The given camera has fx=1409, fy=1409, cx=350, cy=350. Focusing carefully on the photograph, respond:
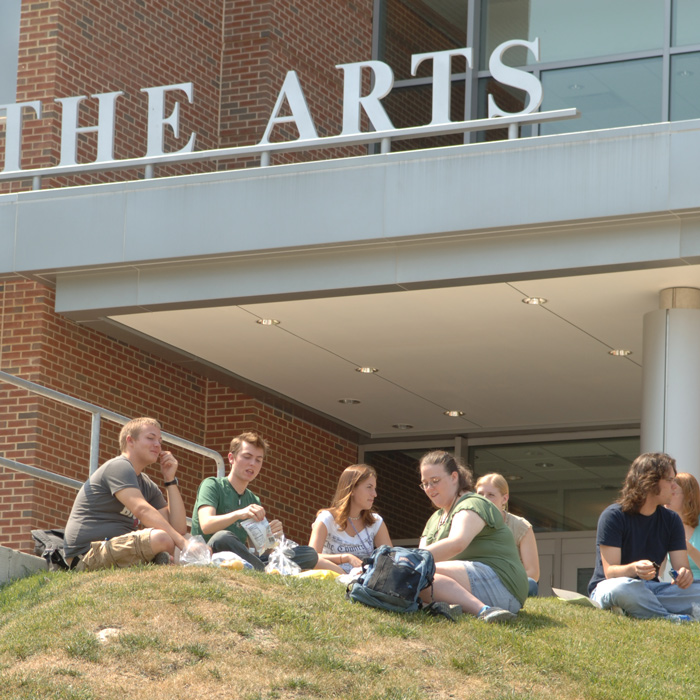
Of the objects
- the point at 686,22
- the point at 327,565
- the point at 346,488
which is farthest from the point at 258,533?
the point at 686,22

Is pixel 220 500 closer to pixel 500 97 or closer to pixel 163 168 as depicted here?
pixel 163 168

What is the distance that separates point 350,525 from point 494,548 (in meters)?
2.40

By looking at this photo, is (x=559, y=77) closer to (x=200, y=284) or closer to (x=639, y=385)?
(x=639, y=385)

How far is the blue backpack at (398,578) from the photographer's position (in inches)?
332

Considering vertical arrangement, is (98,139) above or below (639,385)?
above

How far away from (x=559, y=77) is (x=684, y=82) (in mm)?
1374

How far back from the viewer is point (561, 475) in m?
18.3

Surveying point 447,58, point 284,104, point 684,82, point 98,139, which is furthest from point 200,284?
point 684,82

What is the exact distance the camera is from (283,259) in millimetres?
13234

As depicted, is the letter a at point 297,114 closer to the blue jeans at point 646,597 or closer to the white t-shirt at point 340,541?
the white t-shirt at point 340,541

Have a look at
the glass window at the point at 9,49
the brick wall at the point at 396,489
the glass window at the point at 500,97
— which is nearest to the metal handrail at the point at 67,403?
the glass window at the point at 9,49

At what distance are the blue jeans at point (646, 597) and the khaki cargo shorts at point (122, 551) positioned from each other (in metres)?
3.16

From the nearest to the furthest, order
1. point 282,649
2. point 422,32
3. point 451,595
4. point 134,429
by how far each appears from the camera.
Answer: point 282,649 < point 451,595 < point 134,429 < point 422,32

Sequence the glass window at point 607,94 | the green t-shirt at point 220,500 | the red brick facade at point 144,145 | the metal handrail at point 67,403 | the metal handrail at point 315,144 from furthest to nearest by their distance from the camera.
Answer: the glass window at point 607,94 → the red brick facade at point 144,145 → the metal handrail at point 315,144 → the metal handrail at point 67,403 → the green t-shirt at point 220,500
